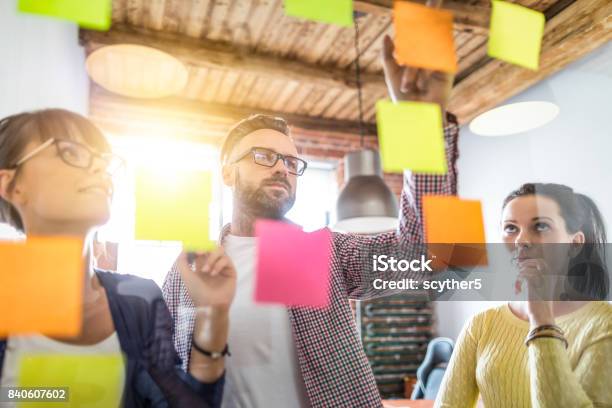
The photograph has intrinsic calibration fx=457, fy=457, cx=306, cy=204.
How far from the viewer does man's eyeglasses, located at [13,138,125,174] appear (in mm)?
393

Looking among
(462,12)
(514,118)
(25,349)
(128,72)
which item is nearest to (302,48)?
(462,12)

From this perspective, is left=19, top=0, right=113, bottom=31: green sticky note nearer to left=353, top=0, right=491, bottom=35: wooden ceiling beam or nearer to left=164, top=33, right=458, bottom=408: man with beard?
left=164, top=33, right=458, bottom=408: man with beard

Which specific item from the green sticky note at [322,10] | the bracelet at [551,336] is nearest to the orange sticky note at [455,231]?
the bracelet at [551,336]

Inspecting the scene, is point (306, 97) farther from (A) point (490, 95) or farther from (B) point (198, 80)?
(A) point (490, 95)

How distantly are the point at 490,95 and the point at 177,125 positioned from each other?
3.53 feet

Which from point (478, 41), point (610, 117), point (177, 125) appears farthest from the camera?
point (478, 41)

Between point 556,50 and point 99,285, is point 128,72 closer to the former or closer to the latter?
point 99,285

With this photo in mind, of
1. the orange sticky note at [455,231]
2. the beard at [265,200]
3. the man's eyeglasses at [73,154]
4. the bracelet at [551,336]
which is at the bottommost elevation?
the bracelet at [551,336]

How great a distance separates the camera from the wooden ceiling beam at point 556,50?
143 centimetres

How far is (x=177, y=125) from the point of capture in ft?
2.86

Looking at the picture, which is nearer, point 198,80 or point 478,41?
point 478,41

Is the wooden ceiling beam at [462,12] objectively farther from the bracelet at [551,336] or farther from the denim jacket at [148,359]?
the denim jacket at [148,359]

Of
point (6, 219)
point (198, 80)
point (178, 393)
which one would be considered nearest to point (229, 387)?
point (178, 393)

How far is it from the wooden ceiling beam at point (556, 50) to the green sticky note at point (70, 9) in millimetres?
1218
